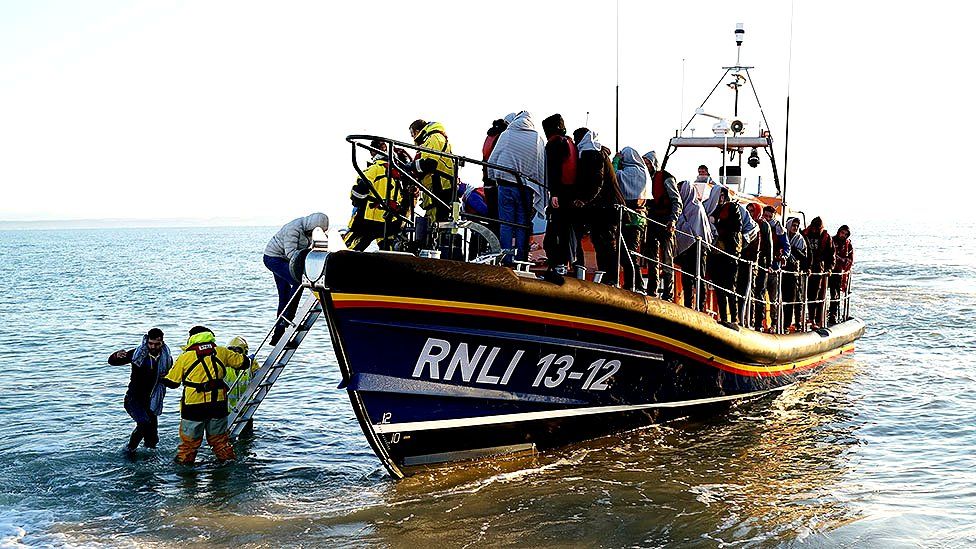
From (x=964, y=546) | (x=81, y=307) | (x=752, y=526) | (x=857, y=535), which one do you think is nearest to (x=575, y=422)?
(x=752, y=526)

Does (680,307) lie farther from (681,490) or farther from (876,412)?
(876,412)

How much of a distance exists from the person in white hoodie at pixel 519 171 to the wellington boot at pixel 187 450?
9.76 feet

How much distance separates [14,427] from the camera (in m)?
9.37

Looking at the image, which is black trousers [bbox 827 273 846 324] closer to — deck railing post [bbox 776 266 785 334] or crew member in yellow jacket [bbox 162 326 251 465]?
deck railing post [bbox 776 266 785 334]

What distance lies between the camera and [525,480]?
714 cm

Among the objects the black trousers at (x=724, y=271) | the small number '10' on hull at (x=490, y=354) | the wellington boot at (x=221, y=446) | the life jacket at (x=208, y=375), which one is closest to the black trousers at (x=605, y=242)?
the small number '10' on hull at (x=490, y=354)

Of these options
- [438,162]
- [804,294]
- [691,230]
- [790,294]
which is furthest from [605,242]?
[804,294]

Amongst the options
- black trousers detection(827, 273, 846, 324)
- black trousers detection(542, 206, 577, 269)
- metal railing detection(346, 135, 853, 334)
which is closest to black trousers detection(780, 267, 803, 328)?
metal railing detection(346, 135, 853, 334)

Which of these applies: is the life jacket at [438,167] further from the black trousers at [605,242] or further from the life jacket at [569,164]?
the black trousers at [605,242]

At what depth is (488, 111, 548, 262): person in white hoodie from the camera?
282 inches

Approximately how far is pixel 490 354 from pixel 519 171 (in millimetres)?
1420

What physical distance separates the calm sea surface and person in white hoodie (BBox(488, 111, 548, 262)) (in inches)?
70.1

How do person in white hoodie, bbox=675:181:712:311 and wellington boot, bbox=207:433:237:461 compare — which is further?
person in white hoodie, bbox=675:181:712:311

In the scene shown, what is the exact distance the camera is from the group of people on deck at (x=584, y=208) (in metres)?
7.16
